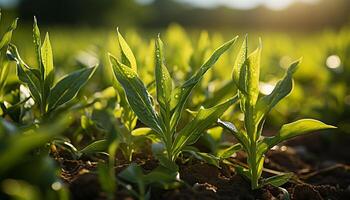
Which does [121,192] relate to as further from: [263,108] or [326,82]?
[326,82]

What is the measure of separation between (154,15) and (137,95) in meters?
42.6

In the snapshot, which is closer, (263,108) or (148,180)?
(148,180)

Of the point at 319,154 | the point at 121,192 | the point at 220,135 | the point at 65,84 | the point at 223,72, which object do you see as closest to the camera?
the point at 121,192

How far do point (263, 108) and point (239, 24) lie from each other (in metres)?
41.1

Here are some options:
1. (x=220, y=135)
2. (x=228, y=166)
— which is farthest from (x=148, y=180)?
(x=220, y=135)

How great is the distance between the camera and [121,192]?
3.90 ft

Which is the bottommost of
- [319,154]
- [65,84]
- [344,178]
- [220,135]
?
[319,154]

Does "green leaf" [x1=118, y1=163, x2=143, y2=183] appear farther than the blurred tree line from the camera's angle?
No

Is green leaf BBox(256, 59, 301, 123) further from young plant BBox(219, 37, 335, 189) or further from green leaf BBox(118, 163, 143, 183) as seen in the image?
green leaf BBox(118, 163, 143, 183)

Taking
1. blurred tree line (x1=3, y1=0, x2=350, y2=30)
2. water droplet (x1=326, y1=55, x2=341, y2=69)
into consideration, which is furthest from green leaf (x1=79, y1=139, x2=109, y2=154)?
blurred tree line (x1=3, y1=0, x2=350, y2=30)

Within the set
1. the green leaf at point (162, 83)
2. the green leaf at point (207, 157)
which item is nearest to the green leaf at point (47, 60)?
the green leaf at point (162, 83)

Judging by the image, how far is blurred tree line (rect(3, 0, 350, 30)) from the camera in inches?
1458

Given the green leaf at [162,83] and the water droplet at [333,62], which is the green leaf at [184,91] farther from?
the water droplet at [333,62]

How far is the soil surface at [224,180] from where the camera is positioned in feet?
4.02
